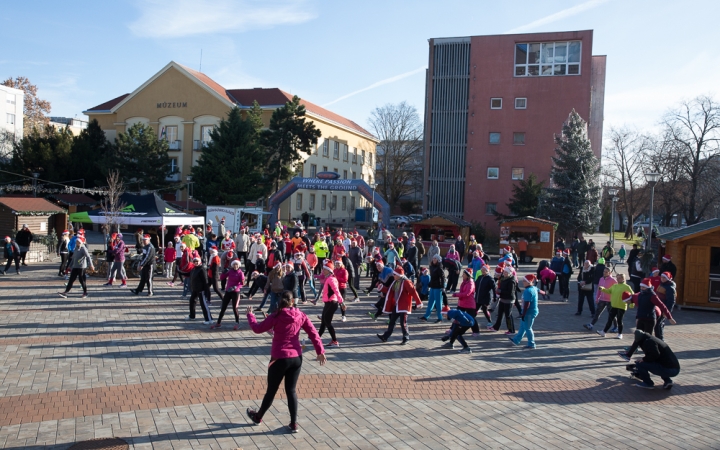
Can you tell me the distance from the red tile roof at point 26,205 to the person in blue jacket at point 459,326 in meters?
19.5

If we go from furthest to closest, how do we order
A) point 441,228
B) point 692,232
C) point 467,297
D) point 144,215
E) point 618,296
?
1. point 441,228
2. point 144,215
3. point 692,232
4. point 618,296
5. point 467,297

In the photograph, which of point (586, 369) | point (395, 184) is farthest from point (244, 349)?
point (395, 184)

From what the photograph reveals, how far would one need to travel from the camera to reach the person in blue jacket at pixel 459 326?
34.8 feet

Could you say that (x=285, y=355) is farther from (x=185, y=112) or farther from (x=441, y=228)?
(x=185, y=112)

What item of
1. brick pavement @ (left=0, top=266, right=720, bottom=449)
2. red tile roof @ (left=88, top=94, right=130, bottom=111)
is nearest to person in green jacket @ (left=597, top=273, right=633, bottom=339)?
brick pavement @ (left=0, top=266, right=720, bottom=449)

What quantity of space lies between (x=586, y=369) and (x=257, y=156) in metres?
35.3

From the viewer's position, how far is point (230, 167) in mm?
41375

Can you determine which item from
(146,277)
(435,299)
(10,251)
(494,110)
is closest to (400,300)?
(435,299)

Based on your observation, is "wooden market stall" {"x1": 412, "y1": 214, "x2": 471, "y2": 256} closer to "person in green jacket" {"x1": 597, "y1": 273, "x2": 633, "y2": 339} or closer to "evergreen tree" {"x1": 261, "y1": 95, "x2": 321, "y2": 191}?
"evergreen tree" {"x1": 261, "y1": 95, "x2": 321, "y2": 191}

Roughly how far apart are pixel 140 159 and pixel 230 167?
26.9ft

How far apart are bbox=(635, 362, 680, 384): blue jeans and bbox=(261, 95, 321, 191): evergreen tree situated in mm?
37276

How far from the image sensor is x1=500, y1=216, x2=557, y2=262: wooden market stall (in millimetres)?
31047

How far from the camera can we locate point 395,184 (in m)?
67.0

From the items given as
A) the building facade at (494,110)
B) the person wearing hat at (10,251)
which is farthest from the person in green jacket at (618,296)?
the building facade at (494,110)
